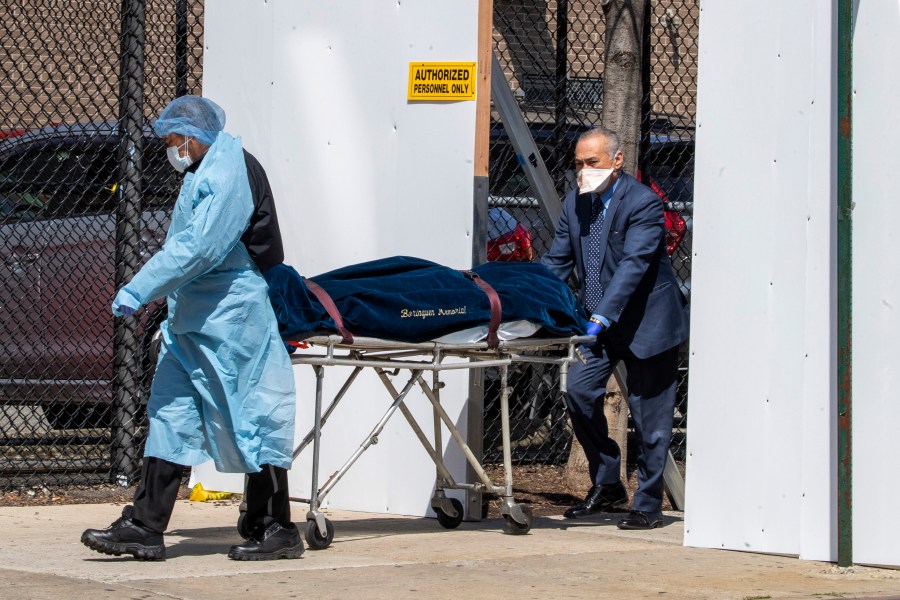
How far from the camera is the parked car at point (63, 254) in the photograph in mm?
7777

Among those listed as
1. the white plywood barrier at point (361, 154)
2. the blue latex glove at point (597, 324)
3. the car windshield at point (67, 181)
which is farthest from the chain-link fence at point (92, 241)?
the blue latex glove at point (597, 324)

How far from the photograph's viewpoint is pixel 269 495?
17.4 ft

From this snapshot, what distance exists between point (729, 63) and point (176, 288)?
2.48m

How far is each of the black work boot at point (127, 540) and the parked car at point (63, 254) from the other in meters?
2.77

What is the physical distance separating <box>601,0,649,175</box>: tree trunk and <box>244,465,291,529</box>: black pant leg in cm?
324

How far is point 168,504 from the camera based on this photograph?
16.8 feet

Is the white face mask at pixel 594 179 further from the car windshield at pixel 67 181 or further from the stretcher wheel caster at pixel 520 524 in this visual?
the car windshield at pixel 67 181

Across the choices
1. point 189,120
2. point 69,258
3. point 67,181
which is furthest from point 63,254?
point 189,120

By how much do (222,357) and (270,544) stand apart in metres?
0.75

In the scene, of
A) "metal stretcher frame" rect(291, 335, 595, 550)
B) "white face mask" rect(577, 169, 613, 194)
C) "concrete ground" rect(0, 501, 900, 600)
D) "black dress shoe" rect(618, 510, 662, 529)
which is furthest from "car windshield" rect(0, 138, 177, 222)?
"black dress shoe" rect(618, 510, 662, 529)

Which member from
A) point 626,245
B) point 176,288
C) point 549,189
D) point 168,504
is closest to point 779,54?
point 626,245

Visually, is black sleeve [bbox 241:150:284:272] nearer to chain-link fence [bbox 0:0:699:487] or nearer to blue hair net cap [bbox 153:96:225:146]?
blue hair net cap [bbox 153:96:225:146]

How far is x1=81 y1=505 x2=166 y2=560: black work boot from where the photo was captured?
500 centimetres

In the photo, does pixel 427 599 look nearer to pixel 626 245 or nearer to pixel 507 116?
pixel 626 245
